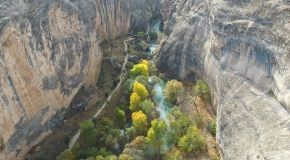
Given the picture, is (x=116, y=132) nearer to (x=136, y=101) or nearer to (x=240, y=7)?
(x=136, y=101)

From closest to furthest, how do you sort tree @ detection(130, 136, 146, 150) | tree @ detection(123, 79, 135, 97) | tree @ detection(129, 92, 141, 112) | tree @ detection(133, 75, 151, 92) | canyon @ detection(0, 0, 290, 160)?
canyon @ detection(0, 0, 290, 160) < tree @ detection(130, 136, 146, 150) < tree @ detection(129, 92, 141, 112) < tree @ detection(123, 79, 135, 97) < tree @ detection(133, 75, 151, 92)

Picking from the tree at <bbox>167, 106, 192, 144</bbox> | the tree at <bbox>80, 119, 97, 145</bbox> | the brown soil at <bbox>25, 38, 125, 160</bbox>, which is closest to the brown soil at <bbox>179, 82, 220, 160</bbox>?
the tree at <bbox>167, 106, 192, 144</bbox>

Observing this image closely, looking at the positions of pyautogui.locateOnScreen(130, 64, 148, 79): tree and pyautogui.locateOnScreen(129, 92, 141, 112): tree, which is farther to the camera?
pyautogui.locateOnScreen(130, 64, 148, 79): tree

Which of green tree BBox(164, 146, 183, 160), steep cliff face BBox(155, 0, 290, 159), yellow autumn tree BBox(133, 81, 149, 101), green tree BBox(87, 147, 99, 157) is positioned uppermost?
steep cliff face BBox(155, 0, 290, 159)

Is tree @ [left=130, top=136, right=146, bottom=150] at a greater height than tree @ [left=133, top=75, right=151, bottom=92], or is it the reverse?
tree @ [left=133, top=75, right=151, bottom=92]

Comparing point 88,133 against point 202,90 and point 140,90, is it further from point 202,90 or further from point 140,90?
point 202,90

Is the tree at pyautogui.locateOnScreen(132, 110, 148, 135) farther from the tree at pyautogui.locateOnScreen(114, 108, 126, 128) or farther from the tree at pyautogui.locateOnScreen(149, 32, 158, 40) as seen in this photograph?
the tree at pyautogui.locateOnScreen(149, 32, 158, 40)

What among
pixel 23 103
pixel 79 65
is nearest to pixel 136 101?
pixel 79 65
